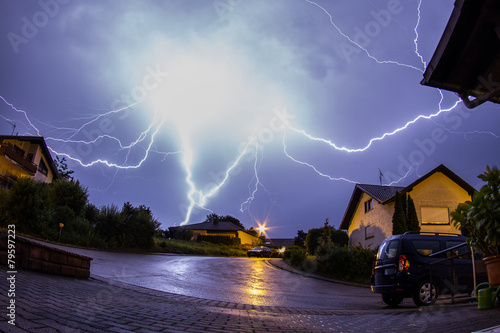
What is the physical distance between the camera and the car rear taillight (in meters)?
8.11

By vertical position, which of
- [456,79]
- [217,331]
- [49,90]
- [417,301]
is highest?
[49,90]

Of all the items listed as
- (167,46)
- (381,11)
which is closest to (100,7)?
(167,46)

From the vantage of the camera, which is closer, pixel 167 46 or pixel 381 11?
pixel 381 11

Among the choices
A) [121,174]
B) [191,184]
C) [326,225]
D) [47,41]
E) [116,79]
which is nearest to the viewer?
[326,225]

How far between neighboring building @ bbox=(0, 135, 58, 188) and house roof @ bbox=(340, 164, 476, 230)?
2929 cm

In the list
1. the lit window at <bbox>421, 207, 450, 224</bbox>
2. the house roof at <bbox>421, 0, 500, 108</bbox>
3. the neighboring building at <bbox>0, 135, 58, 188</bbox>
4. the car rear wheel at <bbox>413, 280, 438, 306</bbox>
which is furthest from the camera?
the neighboring building at <bbox>0, 135, 58, 188</bbox>

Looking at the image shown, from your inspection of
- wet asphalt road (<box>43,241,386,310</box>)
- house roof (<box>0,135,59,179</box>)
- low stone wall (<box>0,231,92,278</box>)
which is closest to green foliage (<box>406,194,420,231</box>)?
wet asphalt road (<box>43,241,386,310</box>)

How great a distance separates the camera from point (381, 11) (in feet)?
68.2

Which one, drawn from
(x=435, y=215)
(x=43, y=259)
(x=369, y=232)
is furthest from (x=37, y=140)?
(x=435, y=215)

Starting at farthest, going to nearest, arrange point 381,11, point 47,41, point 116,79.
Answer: point 116,79
point 47,41
point 381,11

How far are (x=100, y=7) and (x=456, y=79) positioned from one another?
35499 mm

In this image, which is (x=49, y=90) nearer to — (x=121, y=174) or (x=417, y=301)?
(x=121, y=174)

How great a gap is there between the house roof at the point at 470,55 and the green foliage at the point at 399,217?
16.1 meters

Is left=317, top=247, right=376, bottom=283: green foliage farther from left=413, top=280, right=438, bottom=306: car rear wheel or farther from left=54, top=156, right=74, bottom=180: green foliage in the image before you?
left=54, top=156, right=74, bottom=180: green foliage
